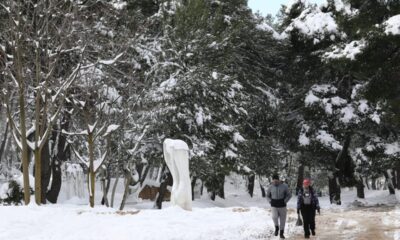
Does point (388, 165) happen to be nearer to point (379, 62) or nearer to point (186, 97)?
point (186, 97)

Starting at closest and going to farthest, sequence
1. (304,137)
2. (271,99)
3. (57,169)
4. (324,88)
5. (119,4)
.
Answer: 1. (119,4)
2. (57,169)
3. (324,88)
4. (304,137)
5. (271,99)

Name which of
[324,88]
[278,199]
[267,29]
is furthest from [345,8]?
[267,29]

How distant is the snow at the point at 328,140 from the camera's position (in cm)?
2995

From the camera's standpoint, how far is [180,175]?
1661cm

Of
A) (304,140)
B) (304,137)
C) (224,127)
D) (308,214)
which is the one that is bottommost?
(308,214)

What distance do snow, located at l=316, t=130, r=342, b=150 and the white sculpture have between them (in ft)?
50.4

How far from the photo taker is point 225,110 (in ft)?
90.8

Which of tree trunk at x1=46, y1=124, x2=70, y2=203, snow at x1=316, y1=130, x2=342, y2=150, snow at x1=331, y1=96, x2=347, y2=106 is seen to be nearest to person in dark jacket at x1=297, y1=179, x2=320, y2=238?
tree trunk at x1=46, y1=124, x2=70, y2=203

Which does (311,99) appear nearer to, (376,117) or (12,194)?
(376,117)

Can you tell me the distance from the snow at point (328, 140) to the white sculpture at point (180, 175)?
15.4 m

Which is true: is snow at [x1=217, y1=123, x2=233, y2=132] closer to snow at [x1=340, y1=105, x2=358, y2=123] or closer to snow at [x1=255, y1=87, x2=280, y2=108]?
snow at [x1=255, y1=87, x2=280, y2=108]

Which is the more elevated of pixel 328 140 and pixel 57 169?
pixel 328 140

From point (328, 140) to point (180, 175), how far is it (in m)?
15.8

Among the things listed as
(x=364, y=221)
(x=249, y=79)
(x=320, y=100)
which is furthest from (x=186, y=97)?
(x=364, y=221)
